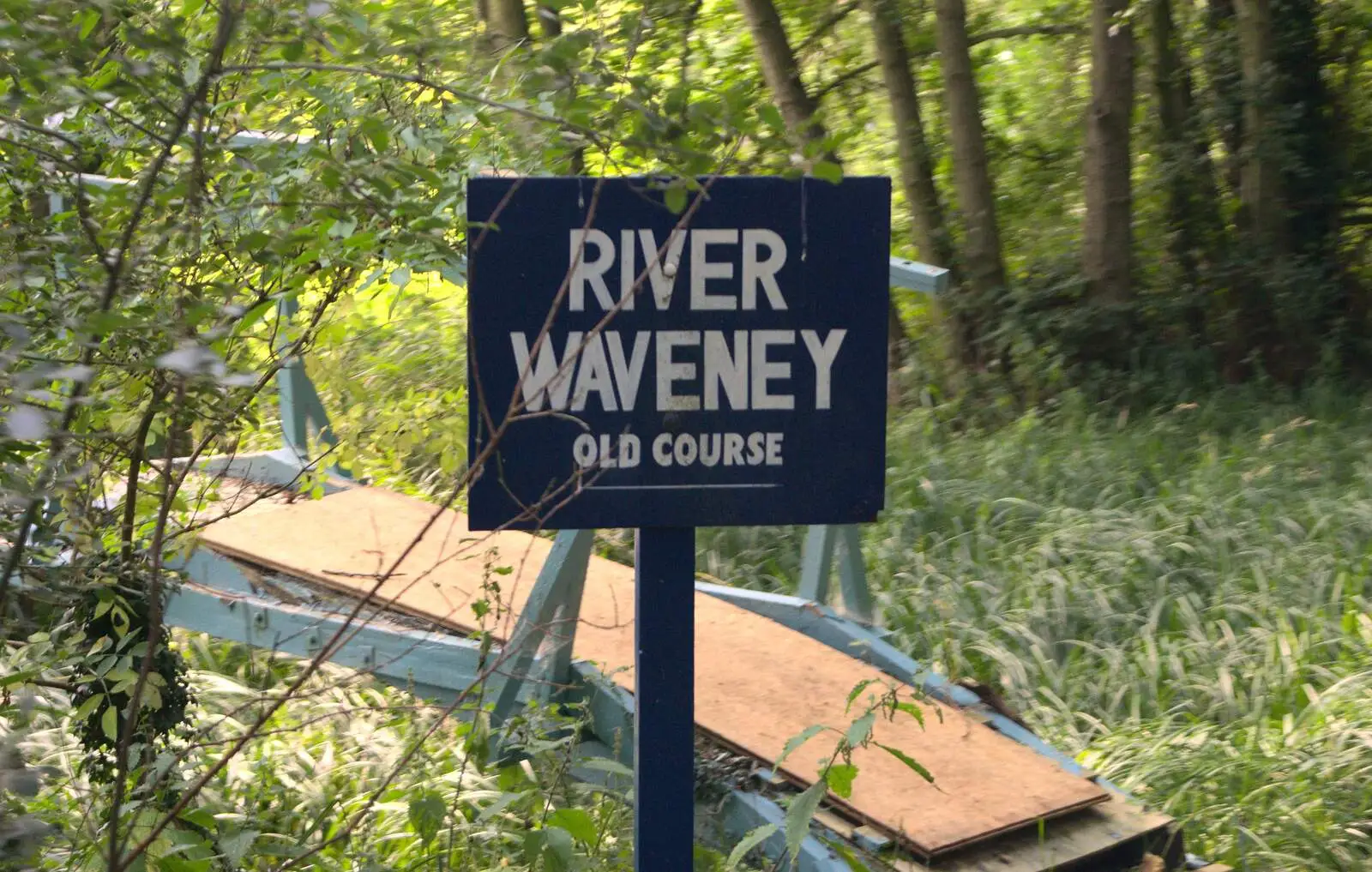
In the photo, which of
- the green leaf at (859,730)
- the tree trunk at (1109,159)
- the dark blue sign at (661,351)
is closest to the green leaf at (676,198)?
the dark blue sign at (661,351)

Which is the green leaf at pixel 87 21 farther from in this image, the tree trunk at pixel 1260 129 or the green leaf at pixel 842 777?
the tree trunk at pixel 1260 129

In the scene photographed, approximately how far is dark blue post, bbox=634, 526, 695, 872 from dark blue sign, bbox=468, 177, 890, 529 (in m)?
0.09

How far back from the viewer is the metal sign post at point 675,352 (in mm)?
2170

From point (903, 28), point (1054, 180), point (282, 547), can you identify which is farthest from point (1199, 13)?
point (282, 547)

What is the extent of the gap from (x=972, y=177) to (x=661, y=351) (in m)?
6.71

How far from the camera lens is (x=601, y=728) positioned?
3.47 metres

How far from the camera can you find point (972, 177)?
853cm

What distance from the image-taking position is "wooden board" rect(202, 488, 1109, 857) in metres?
3.10

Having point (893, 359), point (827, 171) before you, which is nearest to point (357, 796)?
point (827, 171)

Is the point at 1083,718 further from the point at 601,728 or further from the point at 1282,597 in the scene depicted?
the point at 601,728

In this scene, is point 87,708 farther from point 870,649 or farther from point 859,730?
point 870,649

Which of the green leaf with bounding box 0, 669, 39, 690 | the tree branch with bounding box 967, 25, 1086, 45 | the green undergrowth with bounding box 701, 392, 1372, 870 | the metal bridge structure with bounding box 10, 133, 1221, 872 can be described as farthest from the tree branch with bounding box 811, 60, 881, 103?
the green leaf with bounding box 0, 669, 39, 690

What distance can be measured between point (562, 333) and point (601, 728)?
5.11 ft

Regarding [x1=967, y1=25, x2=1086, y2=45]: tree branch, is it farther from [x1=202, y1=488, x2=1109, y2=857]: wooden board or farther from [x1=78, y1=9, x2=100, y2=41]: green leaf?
[x1=78, y1=9, x2=100, y2=41]: green leaf
